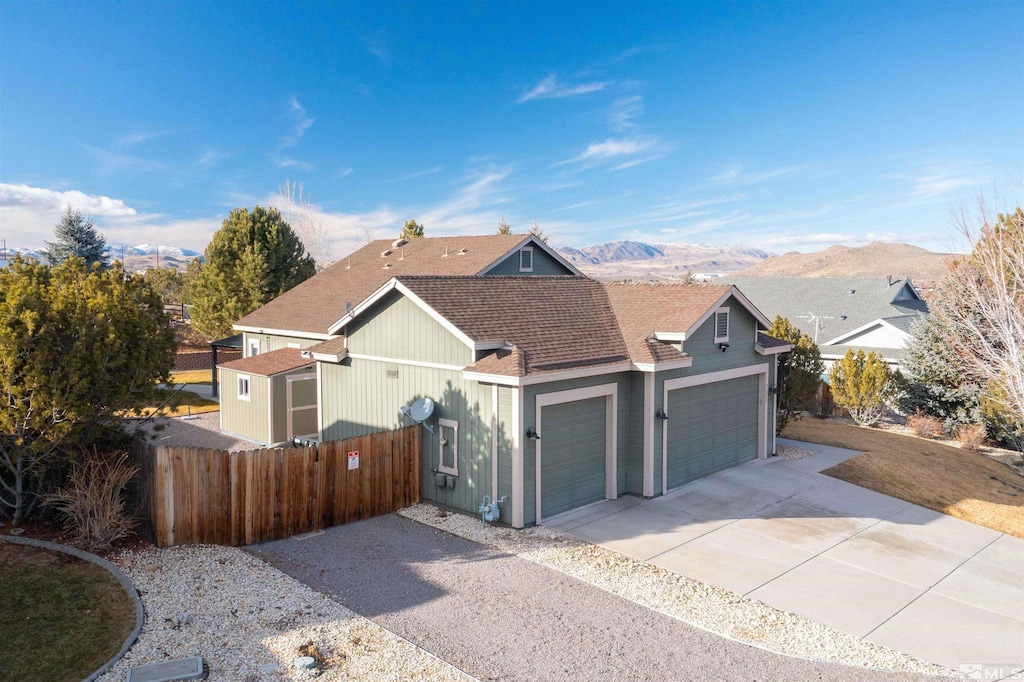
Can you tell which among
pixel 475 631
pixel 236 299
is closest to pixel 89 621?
pixel 475 631

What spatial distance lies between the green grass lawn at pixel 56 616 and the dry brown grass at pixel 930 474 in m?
15.8

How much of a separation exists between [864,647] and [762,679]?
187 centimetres

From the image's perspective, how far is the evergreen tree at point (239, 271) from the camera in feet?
114

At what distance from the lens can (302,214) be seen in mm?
65500

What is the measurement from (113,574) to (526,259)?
17164 millimetres

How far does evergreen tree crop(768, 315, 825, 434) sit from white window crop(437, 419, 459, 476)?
40.4 ft

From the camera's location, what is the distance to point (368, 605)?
29.6 ft

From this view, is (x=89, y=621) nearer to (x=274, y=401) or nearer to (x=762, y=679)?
(x=762, y=679)

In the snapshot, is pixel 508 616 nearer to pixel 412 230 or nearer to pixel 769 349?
pixel 769 349

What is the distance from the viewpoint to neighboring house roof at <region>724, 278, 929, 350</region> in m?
34.2

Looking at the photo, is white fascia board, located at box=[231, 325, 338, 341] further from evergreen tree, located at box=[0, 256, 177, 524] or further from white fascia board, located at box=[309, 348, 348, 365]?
evergreen tree, located at box=[0, 256, 177, 524]

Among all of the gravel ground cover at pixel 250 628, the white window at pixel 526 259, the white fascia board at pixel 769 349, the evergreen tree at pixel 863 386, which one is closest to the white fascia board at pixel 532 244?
the white window at pixel 526 259

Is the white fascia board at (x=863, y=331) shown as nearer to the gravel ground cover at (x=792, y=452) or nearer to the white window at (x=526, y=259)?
the gravel ground cover at (x=792, y=452)

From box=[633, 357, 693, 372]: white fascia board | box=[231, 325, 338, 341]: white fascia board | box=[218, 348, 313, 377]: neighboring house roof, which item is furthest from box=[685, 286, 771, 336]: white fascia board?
box=[218, 348, 313, 377]: neighboring house roof
